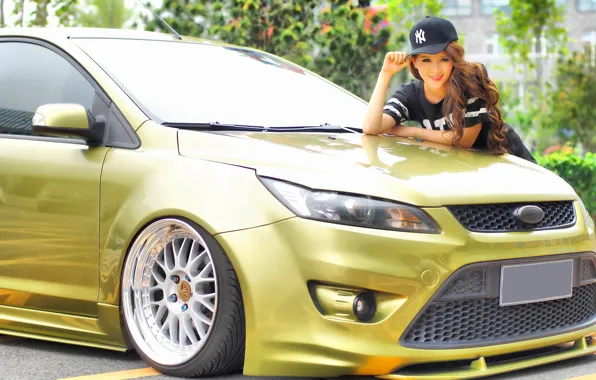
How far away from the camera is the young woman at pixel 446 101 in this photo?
17.1 feet

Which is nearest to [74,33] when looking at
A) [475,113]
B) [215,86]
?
[215,86]

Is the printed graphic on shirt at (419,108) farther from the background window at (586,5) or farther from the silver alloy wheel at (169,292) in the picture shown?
the background window at (586,5)

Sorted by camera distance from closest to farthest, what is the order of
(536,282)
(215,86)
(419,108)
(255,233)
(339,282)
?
(339,282)
(255,233)
(536,282)
(215,86)
(419,108)

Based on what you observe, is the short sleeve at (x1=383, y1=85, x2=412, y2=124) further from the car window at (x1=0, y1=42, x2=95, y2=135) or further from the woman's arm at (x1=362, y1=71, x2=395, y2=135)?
the car window at (x1=0, y1=42, x2=95, y2=135)

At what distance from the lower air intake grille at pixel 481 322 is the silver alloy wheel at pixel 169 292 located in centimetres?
84

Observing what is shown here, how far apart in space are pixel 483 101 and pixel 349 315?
176 cm

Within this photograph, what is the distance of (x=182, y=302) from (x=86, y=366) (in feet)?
2.02

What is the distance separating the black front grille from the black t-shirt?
0.86 metres

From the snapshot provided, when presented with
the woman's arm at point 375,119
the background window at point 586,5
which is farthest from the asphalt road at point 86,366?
the background window at point 586,5

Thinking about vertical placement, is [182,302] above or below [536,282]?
below

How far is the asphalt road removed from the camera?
4441 millimetres

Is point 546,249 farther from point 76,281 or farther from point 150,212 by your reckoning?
point 76,281

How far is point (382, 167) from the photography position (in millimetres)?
4270

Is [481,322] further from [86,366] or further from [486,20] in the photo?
[486,20]
